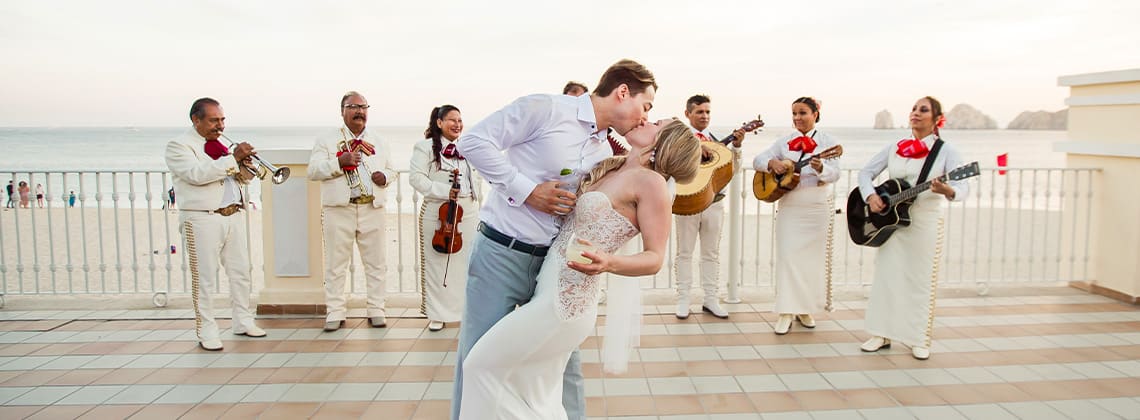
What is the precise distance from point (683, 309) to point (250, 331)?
3485 mm

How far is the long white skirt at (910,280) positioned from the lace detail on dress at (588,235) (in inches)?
125

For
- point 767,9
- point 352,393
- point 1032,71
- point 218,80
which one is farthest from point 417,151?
point 218,80

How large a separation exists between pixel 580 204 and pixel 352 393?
234 cm

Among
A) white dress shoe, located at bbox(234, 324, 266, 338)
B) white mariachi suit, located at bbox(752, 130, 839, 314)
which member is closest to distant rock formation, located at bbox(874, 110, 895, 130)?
white mariachi suit, located at bbox(752, 130, 839, 314)

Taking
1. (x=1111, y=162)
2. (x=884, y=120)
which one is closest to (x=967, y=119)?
(x=884, y=120)

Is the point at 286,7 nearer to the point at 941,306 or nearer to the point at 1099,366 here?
the point at 941,306

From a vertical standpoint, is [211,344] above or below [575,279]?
below

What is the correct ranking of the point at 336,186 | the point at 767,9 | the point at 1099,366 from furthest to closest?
the point at 767,9 < the point at 336,186 < the point at 1099,366

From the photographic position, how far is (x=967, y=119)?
47.2m

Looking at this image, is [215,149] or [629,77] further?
[215,149]

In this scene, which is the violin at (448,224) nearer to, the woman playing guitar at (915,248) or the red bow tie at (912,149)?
the woman playing guitar at (915,248)

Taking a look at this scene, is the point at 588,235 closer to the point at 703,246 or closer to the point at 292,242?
the point at 703,246

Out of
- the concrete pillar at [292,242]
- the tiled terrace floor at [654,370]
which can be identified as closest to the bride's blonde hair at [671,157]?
the tiled terrace floor at [654,370]

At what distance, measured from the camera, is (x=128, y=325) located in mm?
5605
